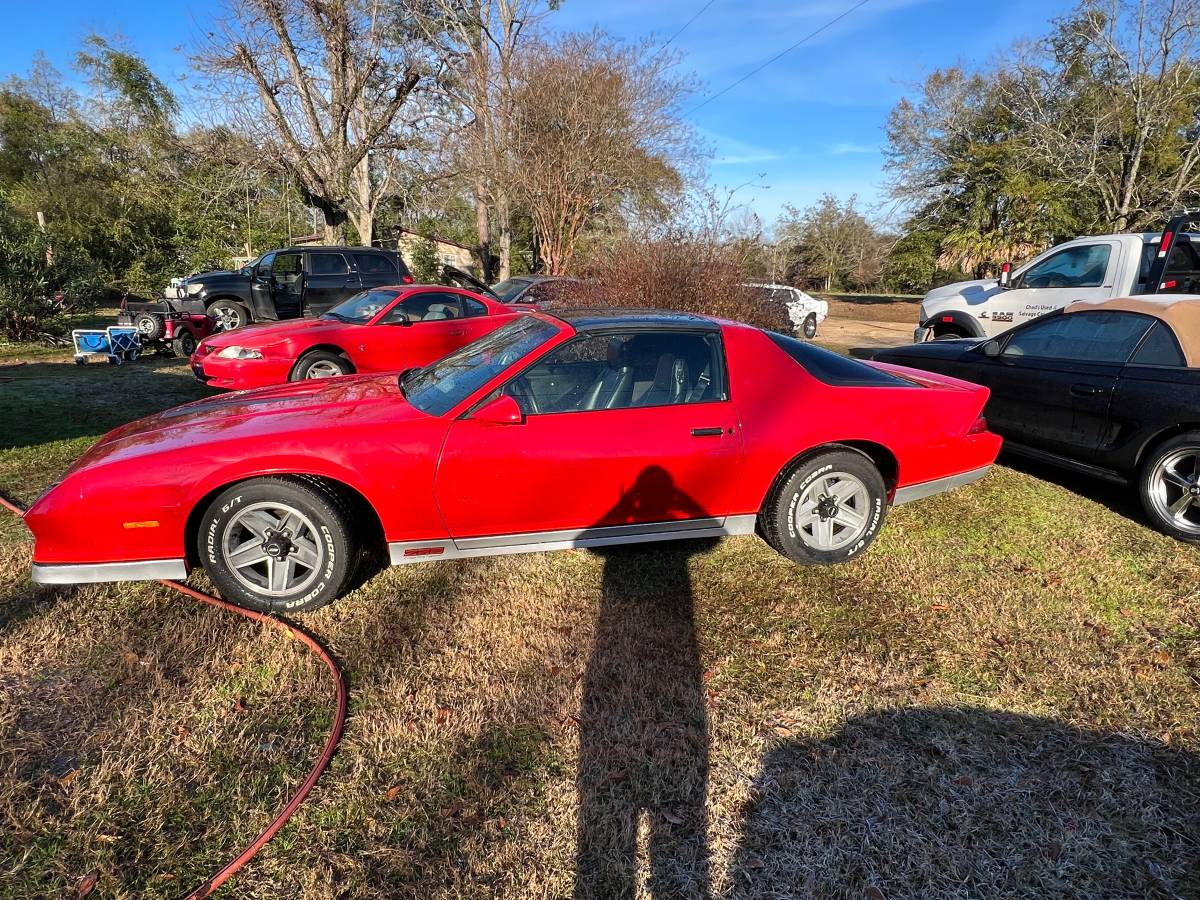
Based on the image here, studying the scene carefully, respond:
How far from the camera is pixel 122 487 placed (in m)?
2.87

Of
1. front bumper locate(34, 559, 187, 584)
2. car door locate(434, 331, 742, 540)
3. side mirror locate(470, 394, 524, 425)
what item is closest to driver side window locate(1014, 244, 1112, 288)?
car door locate(434, 331, 742, 540)

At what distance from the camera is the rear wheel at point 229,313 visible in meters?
11.7

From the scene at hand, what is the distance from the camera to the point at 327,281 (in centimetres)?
1189

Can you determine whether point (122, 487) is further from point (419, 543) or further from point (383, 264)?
point (383, 264)

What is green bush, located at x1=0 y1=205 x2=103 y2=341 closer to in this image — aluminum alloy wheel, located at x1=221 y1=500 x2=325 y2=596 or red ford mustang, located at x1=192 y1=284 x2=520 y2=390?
red ford mustang, located at x1=192 y1=284 x2=520 y2=390

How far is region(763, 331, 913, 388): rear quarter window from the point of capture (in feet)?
12.3

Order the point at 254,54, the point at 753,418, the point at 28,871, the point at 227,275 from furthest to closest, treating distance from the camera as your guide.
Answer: the point at 254,54, the point at 227,275, the point at 753,418, the point at 28,871

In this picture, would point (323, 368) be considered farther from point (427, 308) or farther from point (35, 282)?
point (35, 282)

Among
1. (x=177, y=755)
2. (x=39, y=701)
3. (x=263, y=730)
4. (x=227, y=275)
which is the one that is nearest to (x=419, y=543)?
(x=263, y=730)

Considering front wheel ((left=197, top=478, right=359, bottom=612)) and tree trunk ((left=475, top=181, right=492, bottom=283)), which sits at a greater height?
tree trunk ((left=475, top=181, right=492, bottom=283))

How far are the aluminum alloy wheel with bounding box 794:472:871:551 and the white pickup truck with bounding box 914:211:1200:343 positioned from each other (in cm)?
573

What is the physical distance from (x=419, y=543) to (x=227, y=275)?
11.4 meters

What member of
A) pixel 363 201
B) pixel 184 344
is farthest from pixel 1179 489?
pixel 363 201

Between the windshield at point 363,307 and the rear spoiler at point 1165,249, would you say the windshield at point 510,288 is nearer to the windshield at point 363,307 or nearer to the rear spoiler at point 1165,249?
the windshield at point 363,307
